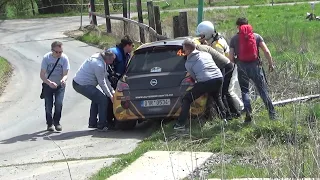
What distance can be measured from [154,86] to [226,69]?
1.24m

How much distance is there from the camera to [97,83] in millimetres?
13352

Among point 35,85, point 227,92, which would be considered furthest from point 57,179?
point 35,85

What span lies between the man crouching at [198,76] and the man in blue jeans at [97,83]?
190 cm

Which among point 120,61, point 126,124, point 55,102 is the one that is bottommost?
point 126,124

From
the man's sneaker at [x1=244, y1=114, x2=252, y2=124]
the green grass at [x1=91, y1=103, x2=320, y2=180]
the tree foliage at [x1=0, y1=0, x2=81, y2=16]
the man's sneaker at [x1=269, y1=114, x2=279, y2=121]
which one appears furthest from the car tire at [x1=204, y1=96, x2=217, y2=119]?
the tree foliage at [x1=0, y1=0, x2=81, y2=16]

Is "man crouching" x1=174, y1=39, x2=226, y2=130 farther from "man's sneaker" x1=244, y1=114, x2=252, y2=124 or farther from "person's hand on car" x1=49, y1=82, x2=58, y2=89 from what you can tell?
"person's hand on car" x1=49, y1=82, x2=58, y2=89

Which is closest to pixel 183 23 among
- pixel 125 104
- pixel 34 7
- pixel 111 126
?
pixel 111 126

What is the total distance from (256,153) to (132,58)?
6.85 metres

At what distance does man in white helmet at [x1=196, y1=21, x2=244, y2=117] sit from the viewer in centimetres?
1221

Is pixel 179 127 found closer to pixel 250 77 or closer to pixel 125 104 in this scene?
pixel 250 77

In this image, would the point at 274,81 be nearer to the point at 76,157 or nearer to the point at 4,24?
the point at 76,157

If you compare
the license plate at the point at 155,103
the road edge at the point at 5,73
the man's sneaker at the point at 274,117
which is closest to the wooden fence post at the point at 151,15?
the road edge at the point at 5,73

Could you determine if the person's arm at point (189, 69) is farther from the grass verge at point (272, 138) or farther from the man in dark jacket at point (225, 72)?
the grass verge at point (272, 138)

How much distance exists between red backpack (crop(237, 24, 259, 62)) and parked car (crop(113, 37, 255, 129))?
110cm
